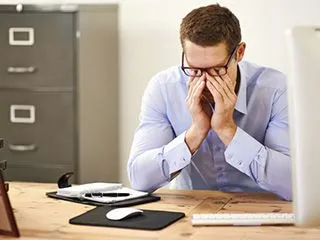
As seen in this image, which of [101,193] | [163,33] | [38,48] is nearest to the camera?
[101,193]

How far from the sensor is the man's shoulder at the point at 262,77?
2322mm

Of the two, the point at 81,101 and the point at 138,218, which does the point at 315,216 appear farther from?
the point at 81,101

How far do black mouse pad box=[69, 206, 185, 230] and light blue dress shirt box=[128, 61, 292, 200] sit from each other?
1.24 ft

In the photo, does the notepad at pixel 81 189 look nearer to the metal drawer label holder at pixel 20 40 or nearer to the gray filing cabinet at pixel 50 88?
the gray filing cabinet at pixel 50 88

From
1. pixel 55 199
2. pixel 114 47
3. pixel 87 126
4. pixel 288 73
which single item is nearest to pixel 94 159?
pixel 87 126

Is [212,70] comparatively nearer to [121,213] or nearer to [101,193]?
[101,193]

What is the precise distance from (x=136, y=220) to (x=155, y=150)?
0.55 m

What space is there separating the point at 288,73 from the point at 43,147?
2595 millimetres

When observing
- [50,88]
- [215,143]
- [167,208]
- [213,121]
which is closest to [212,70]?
[213,121]

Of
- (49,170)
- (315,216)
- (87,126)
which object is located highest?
(315,216)

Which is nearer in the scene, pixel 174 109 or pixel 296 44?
pixel 296 44

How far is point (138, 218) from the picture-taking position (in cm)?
170

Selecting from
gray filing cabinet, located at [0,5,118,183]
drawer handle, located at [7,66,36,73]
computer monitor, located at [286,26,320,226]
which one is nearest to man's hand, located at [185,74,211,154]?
computer monitor, located at [286,26,320,226]

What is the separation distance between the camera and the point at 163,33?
3.89 metres
